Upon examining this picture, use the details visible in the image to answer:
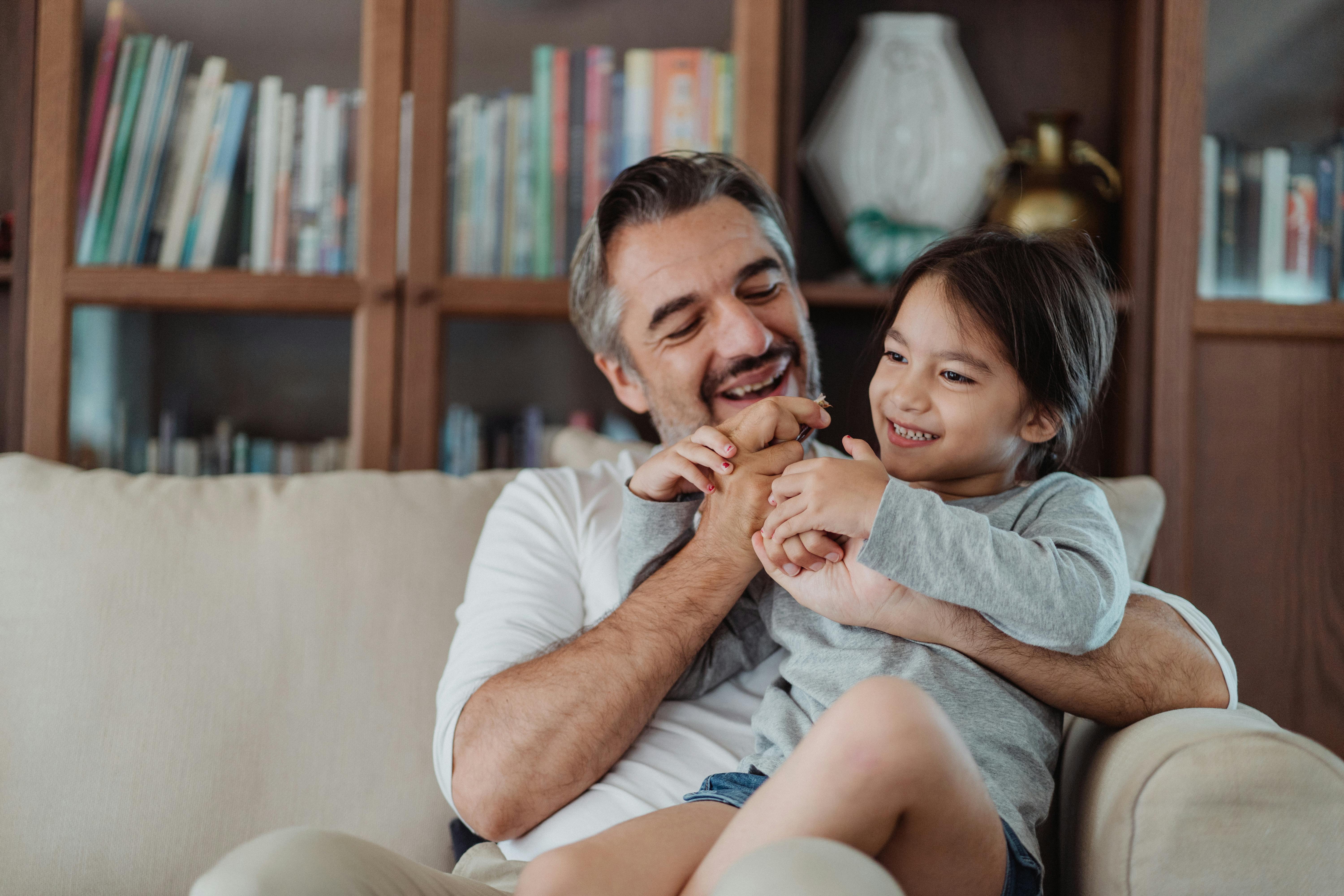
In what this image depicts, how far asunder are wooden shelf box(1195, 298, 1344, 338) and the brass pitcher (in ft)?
0.84

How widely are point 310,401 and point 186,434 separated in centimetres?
25

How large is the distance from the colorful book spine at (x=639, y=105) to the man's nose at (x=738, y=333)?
0.58 m

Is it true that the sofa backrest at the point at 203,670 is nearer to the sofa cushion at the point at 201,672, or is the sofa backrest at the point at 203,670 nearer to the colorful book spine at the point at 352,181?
the sofa cushion at the point at 201,672

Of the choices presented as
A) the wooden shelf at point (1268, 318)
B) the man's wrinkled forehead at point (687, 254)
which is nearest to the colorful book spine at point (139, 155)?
the man's wrinkled forehead at point (687, 254)

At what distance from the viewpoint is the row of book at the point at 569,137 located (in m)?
1.77

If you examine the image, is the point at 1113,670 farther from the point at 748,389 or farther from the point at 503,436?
the point at 503,436

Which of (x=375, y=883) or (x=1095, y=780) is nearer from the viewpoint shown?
(x=375, y=883)

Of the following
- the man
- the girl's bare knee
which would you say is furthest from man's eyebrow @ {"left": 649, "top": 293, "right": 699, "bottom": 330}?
the girl's bare knee

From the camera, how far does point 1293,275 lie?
6.07 ft

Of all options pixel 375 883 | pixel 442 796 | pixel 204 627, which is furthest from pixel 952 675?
pixel 204 627

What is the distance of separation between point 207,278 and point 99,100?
14.2 inches

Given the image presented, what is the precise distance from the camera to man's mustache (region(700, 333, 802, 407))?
1.34 meters

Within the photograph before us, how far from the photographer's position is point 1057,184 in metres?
1.84

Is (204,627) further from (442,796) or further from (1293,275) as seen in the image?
(1293,275)
